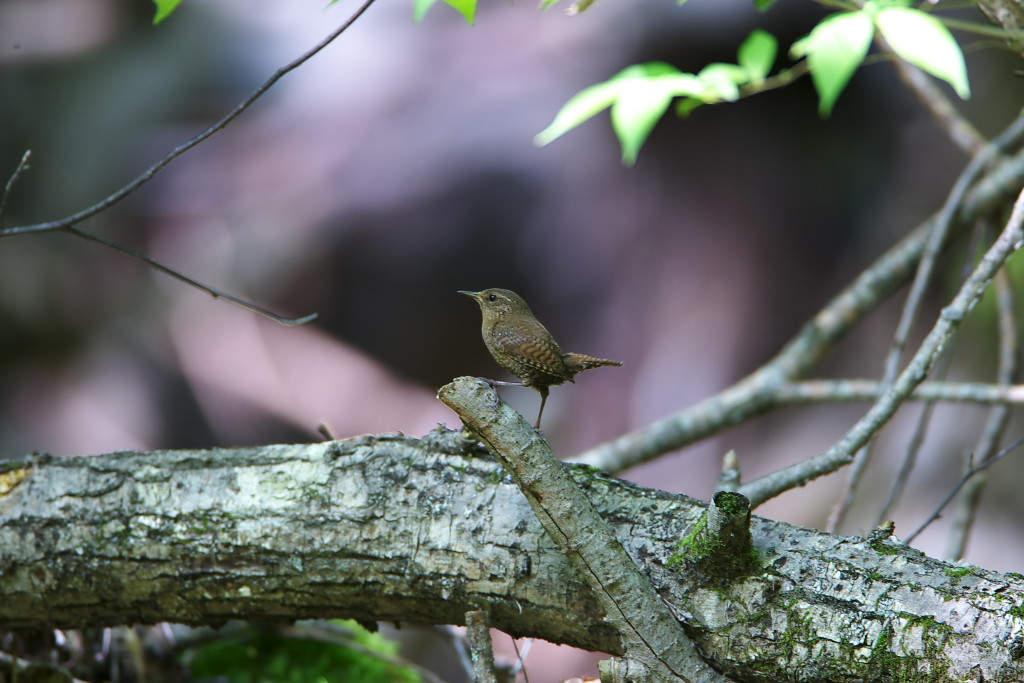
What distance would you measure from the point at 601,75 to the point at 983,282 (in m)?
3.89

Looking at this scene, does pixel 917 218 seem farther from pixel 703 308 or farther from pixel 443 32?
pixel 443 32

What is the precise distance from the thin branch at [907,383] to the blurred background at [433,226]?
2.46 m

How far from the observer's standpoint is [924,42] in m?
1.79

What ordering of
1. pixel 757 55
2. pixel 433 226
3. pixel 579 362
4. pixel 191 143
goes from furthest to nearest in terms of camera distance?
pixel 433 226 < pixel 757 55 < pixel 579 362 < pixel 191 143

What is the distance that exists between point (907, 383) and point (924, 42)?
88cm

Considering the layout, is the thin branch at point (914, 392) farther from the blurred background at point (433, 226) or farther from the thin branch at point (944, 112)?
the blurred background at point (433, 226)

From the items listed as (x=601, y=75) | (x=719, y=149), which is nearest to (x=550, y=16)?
(x=601, y=75)

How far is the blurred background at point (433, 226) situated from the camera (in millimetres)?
5070

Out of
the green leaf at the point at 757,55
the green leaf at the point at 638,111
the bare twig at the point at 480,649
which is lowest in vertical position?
the bare twig at the point at 480,649

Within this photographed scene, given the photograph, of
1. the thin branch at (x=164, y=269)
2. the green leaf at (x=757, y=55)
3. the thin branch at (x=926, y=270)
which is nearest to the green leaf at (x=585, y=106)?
the green leaf at (x=757, y=55)

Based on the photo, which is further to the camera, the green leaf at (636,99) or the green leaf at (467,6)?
the green leaf at (636,99)

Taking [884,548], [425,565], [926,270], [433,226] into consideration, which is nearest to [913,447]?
[926,270]

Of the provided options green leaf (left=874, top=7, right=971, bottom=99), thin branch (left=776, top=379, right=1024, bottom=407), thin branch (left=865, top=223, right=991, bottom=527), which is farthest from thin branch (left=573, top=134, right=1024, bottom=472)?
green leaf (left=874, top=7, right=971, bottom=99)

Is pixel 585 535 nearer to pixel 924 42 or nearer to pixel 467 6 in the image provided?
pixel 467 6
